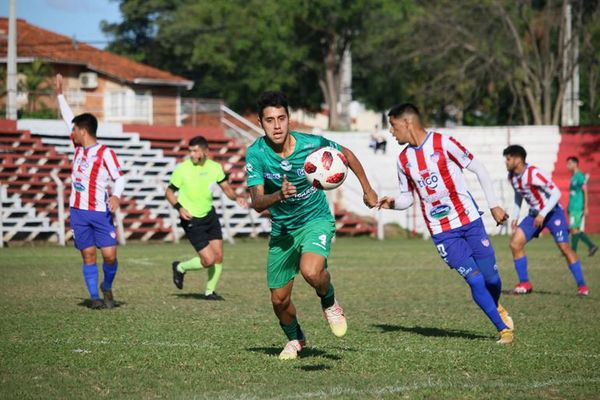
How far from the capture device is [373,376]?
7941mm

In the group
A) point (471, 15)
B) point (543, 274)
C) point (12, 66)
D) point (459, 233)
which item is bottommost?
point (543, 274)

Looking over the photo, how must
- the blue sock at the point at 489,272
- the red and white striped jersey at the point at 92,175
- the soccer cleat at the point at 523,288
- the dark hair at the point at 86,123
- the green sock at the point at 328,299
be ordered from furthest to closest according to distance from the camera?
1. the soccer cleat at the point at 523,288
2. the red and white striped jersey at the point at 92,175
3. the dark hair at the point at 86,123
4. the blue sock at the point at 489,272
5. the green sock at the point at 328,299

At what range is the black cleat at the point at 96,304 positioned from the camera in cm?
1273

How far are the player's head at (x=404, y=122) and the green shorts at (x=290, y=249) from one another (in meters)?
1.63

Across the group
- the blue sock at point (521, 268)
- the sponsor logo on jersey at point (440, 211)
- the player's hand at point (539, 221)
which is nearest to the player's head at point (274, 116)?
the sponsor logo on jersey at point (440, 211)

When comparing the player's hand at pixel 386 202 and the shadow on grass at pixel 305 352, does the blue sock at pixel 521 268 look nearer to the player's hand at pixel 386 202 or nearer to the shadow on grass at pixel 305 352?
the player's hand at pixel 386 202

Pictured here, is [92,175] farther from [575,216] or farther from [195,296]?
[575,216]

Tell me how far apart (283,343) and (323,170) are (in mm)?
2322

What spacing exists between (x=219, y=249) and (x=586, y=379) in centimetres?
726

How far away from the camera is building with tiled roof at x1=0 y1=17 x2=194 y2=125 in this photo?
46.6 m

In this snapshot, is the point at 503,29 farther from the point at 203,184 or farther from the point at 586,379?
the point at 586,379

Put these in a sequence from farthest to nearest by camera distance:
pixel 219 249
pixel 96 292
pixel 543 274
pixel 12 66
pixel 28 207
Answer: pixel 12 66, pixel 28 207, pixel 543 274, pixel 219 249, pixel 96 292

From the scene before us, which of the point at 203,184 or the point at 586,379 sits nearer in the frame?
the point at 586,379

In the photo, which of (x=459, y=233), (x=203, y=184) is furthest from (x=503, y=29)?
(x=459, y=233)
